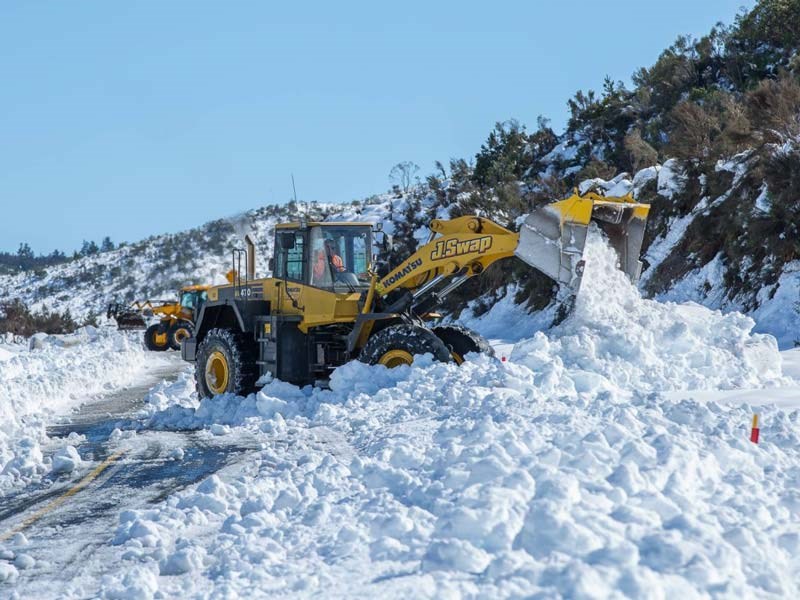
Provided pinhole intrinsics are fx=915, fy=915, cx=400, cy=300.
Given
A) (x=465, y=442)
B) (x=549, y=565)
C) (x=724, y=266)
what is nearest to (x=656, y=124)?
(x=724, y=266)

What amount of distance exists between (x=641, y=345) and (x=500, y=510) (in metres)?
6.71

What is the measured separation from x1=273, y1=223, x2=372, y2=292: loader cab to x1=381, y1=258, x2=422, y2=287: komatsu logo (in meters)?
0.57

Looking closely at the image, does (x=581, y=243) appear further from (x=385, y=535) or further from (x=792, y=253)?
(x=792, y=253)

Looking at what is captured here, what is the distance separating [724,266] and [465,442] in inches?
→ 600

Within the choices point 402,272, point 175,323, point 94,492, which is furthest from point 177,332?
point 94,492

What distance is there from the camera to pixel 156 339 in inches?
1248

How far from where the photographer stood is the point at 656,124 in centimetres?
3256

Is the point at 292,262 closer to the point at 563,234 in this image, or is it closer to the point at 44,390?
the point at 563,234

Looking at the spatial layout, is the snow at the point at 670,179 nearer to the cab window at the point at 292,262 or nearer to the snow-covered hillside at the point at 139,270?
the cab window at the point at 292,262

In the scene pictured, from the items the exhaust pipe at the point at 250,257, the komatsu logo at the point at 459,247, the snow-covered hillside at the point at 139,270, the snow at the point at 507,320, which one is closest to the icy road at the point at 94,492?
the exhaust pipe at the point at 250,257

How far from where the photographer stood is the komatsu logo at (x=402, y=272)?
38.7 feet

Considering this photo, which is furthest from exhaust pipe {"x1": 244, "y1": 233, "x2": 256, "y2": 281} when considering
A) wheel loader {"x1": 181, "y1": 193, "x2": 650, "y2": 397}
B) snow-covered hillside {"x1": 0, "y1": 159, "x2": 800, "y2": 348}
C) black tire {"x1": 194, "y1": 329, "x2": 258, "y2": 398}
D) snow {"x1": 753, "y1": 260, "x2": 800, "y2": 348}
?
snow {"x1": 753, "y1": 260, "x2": 800, "y2": 348}

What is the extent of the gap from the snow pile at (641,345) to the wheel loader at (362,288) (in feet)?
1.17

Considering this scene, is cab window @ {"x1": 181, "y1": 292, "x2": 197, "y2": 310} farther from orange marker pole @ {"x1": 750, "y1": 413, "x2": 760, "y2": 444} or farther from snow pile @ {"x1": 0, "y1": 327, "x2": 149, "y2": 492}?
orange marker pole @ {"x1": 750, "y1": 413, "x2": 760, "y2": 444}
